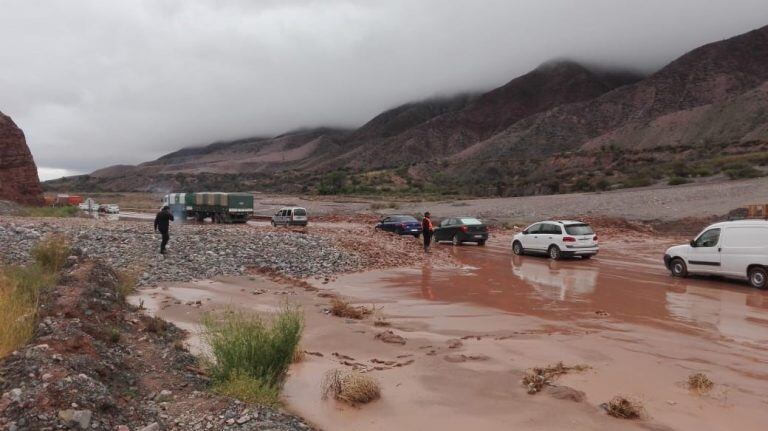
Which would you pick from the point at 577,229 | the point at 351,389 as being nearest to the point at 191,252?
the point at 351,389

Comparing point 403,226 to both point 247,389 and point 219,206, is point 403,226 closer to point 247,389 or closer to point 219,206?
point 219,206

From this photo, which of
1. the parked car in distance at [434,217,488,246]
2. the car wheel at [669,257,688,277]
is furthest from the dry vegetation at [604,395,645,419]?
the parked car in distance at [434,217,488,246]

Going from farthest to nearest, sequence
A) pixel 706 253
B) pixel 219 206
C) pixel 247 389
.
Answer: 1. pixel 219 206
2. pixel 706 253
3. pixel 247 389

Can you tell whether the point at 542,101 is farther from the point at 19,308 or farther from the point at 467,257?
the point at 19,308

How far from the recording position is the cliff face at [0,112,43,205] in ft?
133

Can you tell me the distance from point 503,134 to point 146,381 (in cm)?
11977

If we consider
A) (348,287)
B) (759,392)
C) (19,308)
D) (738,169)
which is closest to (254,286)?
(348,287)

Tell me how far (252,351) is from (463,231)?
→ 71.0ft

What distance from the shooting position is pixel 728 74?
10500cm

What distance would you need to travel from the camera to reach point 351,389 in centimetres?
689

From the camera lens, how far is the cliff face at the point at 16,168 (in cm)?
4053

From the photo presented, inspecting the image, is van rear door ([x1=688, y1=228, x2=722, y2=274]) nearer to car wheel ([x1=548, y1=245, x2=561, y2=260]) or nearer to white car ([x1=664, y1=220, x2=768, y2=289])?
white car ([x1=664, y1=220, x2=768, y2=289])

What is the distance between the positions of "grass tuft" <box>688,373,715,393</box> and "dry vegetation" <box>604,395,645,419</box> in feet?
4.04

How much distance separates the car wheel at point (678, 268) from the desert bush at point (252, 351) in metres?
13.7
